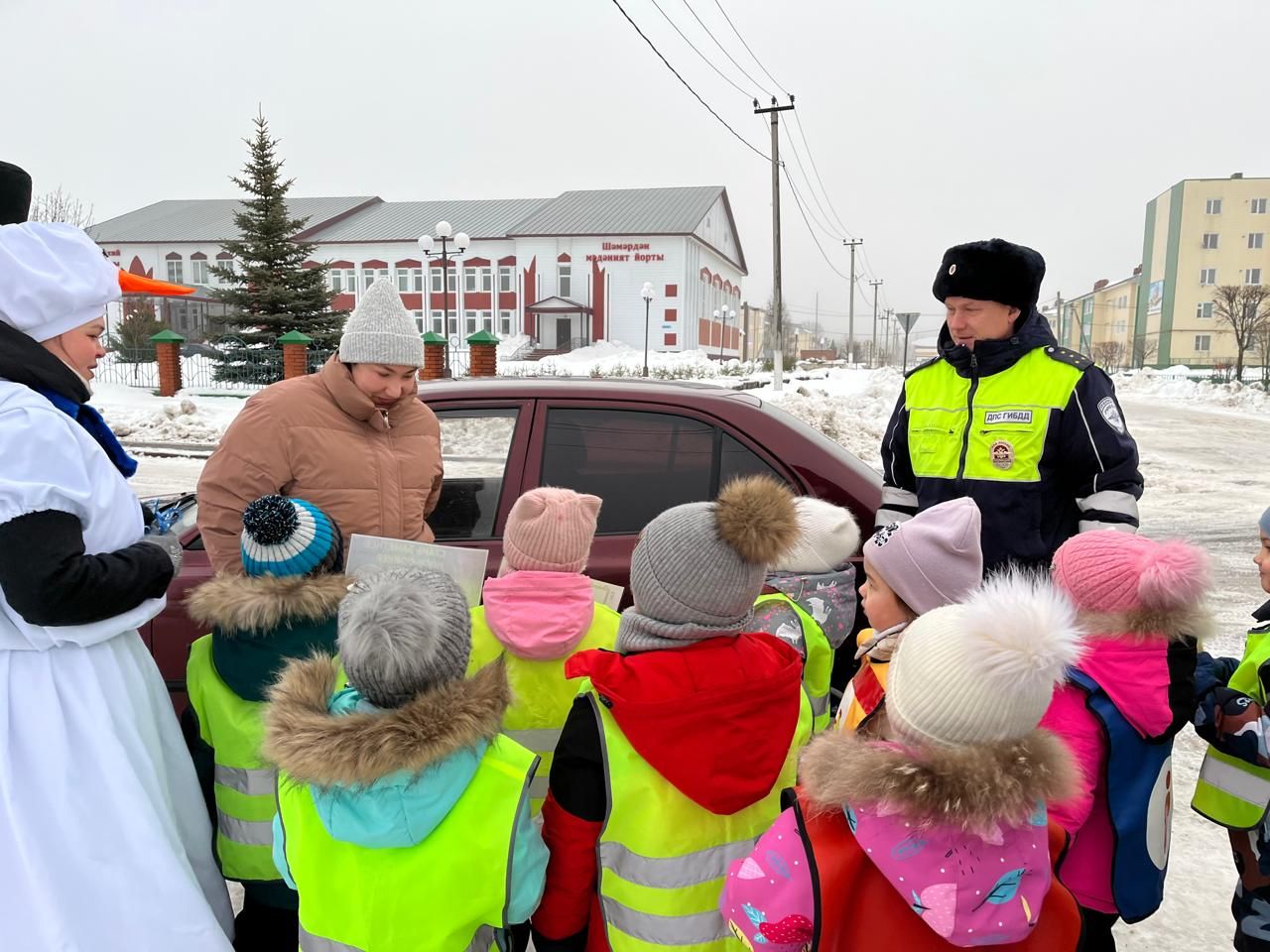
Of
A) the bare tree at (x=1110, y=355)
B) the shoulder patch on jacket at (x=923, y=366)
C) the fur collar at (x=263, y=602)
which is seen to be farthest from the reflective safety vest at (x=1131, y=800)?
the bare tree at (x=1110, y=355)

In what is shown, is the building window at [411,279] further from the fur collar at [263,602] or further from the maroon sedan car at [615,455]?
the fur collar at [263,602]

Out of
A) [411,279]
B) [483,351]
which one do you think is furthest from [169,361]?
[411,279]

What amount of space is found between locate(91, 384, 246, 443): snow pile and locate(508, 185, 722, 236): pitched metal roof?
35329 mm

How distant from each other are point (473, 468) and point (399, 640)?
6.52 feet

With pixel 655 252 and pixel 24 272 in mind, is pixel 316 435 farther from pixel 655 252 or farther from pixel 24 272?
pixel 655 252

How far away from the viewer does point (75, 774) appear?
177 centimetres

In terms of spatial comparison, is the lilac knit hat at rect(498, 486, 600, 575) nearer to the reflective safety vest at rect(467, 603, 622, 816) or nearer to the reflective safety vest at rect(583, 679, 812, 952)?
the reflective safety vest at rect(467, 603, 622, 816)

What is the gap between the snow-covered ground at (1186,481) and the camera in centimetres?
278

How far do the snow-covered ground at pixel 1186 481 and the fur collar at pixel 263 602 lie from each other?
138 centimetres

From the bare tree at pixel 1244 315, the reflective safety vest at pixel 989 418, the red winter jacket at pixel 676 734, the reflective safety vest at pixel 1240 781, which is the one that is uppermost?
the bare tree at pixel 1244 315

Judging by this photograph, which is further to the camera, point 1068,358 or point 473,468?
point 473,468

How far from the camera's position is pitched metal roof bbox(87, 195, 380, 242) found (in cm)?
5856

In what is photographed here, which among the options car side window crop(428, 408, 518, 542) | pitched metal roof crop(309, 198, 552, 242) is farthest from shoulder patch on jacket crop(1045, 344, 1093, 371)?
pitched metal roof crop(309, 198, 552, 242)

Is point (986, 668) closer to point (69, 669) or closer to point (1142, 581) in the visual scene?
point (1142, 581)
